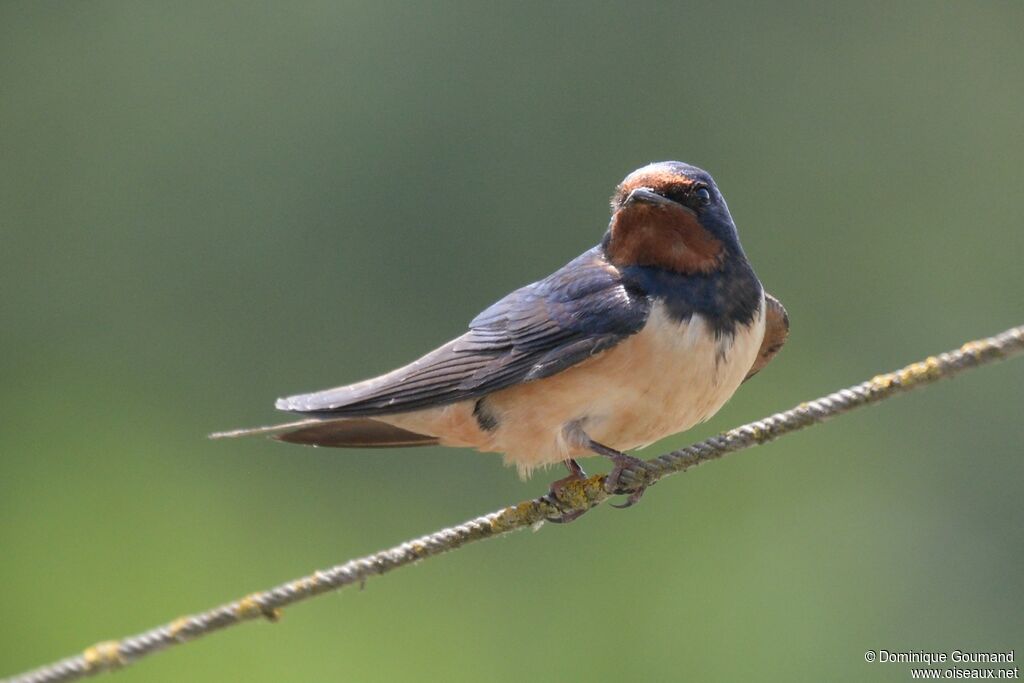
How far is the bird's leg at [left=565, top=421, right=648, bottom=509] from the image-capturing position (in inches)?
117

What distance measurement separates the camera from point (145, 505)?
7.35 m

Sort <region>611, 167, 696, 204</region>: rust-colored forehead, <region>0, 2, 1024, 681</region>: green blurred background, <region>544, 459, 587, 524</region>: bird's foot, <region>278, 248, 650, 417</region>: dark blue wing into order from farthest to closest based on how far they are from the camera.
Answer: <region>0, 2, 1024, 681</region>: green blurred background
<region>611, 167, 696, 204</region>: rust-colored forehead
<region>278, 248, 650, 417</region>: dark blue wing
<region>544, 459, 587, 524</region>: bird's foot

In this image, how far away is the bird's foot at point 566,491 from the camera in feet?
10.2

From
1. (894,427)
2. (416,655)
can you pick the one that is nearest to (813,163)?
(894,427)

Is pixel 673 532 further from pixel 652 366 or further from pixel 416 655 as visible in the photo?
pixel 652 366

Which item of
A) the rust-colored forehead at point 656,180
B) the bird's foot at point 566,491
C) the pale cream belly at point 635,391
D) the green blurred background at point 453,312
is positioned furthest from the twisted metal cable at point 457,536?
the green blurred background at point 453,312

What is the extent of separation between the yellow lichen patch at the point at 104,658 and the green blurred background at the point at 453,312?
3666 mm

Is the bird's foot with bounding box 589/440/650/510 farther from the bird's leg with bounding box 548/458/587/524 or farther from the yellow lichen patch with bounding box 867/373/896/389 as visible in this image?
the yellow lichen patch with bounding box 867/373/896/389

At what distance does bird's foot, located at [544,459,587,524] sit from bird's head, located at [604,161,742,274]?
0.43 metres

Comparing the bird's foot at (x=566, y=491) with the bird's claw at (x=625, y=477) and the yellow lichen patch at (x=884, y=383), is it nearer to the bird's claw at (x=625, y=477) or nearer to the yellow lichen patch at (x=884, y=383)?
the bird's claw at (x=625, y=477)

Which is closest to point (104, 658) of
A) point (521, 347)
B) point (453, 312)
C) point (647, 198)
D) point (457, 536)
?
point (457, 536)

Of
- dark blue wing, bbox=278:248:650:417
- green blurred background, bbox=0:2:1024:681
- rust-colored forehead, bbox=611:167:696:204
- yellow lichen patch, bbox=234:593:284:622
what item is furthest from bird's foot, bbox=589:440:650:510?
green blurred background, bbox=0:2:1024:681

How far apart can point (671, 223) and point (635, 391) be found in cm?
38

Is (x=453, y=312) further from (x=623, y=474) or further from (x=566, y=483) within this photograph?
(x=623, y=474)
